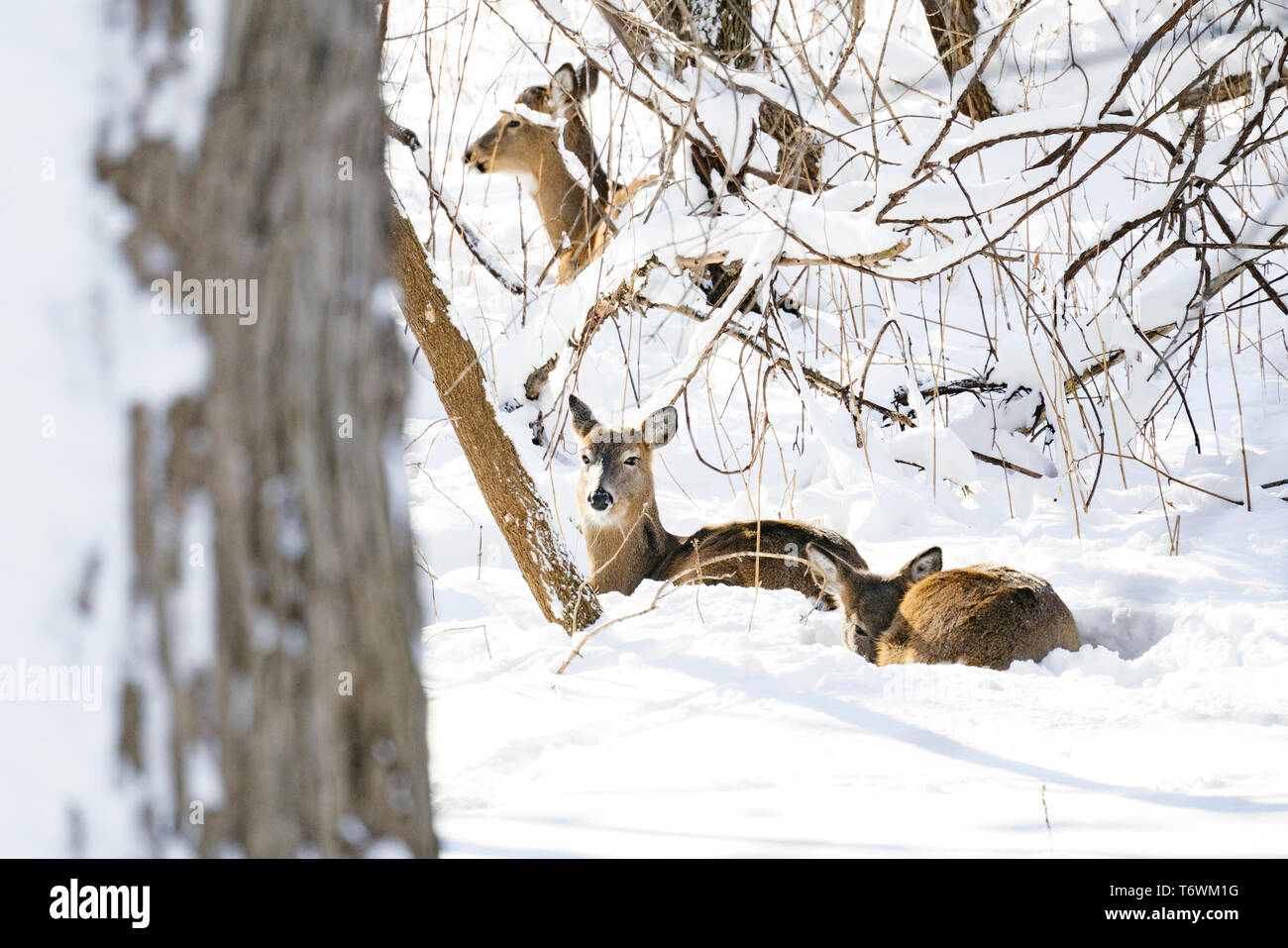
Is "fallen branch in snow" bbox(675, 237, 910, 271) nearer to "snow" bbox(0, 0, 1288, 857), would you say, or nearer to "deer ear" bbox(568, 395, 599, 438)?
"snow" bbox(0, 0, 1288, 857)

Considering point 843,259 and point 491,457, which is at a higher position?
point 843,259

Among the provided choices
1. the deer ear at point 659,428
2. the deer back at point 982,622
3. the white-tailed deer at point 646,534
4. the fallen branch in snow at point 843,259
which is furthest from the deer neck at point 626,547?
the fallen branch in snow at point 843,259

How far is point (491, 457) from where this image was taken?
4402mm

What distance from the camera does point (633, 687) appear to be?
3.52m

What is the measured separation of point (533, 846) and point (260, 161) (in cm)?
138

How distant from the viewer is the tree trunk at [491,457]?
4.22 metres

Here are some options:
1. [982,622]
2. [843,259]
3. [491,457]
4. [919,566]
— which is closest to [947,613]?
[982,622]

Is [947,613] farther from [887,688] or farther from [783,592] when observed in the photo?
[887,688]

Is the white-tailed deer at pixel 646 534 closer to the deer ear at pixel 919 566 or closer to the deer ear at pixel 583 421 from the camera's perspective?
the deer ear at pixel 583 421

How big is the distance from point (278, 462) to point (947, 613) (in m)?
3.63

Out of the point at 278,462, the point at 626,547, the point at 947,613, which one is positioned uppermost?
the point at 278,462

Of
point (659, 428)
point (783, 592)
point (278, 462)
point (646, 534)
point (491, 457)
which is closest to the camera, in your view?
point (278, 462)

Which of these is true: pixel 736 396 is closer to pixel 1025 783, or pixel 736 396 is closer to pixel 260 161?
pixel 1025 783

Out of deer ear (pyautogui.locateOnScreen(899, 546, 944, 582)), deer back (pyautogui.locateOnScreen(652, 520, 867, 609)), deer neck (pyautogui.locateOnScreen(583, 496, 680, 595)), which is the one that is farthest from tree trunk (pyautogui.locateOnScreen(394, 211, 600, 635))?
deer neck (pyautogui.locateOnScreen(583, 496, 680, 595))
